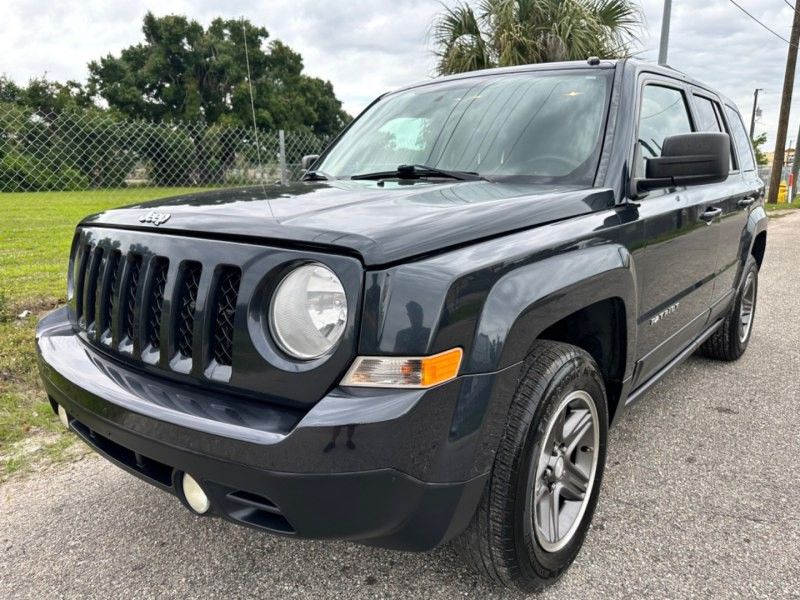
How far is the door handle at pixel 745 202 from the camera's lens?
3.71m

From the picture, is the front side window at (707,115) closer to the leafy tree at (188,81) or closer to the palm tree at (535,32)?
the palm tree at (535,32)

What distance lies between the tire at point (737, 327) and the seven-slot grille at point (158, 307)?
3.51 meters

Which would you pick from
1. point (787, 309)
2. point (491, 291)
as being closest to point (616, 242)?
point (491, 291)

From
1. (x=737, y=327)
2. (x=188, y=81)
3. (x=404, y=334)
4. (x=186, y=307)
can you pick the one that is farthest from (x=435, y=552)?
(x=188, y=81)

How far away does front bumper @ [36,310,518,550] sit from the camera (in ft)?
4.84

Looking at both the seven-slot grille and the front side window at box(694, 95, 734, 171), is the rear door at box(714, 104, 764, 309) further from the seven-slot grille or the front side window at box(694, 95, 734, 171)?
the seven-slot grille

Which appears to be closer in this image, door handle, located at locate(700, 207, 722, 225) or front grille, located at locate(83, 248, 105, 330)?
front grille, located at locate(83, 248, 105, 330)

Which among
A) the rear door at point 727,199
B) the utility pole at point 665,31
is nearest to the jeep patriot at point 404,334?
the rear door at point 727,199

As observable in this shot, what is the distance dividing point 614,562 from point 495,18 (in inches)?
361

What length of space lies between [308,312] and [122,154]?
736cm

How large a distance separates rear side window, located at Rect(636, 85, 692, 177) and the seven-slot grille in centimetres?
178

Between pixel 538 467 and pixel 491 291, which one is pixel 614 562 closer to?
pixel 538 467

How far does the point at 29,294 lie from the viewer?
5.32 m

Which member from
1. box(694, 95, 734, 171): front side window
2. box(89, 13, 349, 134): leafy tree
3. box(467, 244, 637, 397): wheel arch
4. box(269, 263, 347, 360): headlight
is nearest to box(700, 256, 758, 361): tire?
box(694, 95, 734, 171): front side window
